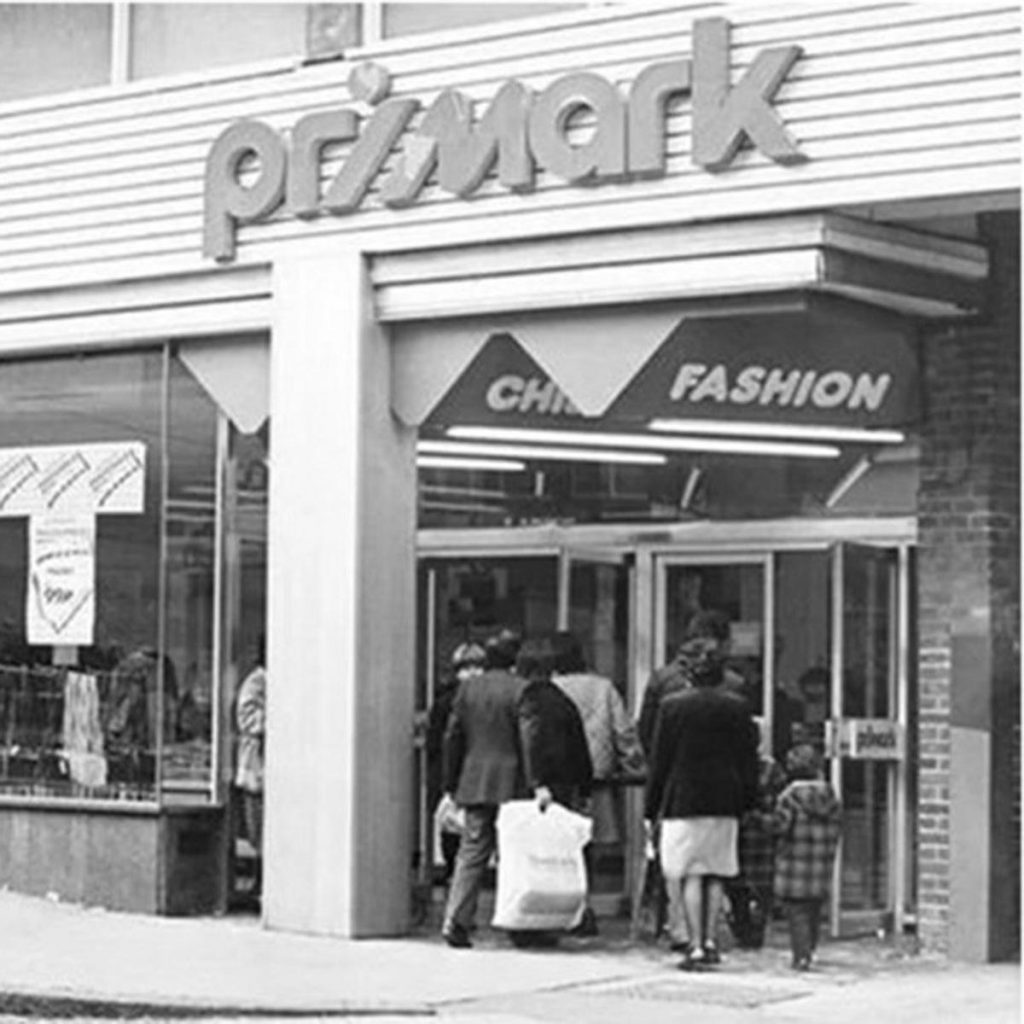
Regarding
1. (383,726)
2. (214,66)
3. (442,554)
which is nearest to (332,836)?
(383,726)

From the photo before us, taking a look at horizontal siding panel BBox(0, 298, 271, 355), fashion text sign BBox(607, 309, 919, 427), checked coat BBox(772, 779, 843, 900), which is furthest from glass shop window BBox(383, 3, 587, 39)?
checked coat BBox(772, 779, 843, 900)

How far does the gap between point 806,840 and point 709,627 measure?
5.48 ft

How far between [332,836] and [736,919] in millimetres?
2376

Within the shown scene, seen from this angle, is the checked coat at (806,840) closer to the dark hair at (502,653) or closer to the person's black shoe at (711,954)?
the person's black shoe at (711,954)

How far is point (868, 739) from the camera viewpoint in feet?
58.7

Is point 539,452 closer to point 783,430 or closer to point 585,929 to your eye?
point 783,430

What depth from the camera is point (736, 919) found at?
677 inches

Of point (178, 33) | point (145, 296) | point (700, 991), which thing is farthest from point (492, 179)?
point (700, 991)

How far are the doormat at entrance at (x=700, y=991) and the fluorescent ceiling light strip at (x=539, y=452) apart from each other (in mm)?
4523

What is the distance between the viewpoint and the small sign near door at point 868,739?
17891mm

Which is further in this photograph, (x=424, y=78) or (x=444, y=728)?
(x=444, y=728)

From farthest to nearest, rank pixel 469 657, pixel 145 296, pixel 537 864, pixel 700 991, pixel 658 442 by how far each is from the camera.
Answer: pixel 145 296 < pixel 658 442 < pixel 469 657 < pixel 537 864 < pixel 700 991

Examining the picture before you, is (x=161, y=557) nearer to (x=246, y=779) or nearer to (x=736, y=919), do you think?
(x=246, y=779)

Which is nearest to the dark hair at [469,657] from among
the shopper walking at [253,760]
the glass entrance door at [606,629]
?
the glass entrance door at [606,629]
